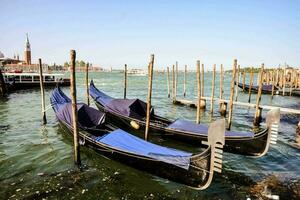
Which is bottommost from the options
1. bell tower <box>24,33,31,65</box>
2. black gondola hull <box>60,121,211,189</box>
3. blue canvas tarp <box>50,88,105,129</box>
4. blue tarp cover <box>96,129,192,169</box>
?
black gondola hull <box>60,121,211,189</box>

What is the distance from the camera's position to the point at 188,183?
5973 mm

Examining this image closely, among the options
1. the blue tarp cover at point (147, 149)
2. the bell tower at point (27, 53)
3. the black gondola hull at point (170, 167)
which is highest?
the bell tower at point (27, 53)

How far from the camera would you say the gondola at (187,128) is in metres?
7.25

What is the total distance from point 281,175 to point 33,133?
973 cm

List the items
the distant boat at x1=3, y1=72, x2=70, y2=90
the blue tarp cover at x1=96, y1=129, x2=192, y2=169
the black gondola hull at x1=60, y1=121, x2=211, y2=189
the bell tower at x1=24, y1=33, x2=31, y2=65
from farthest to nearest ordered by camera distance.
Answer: the bell tower at x1=24, y1=33, x2=31, y2=65, the distant boat at x1=3, y1=72, x2=70, y2=90, the blue tarp cover at x1=96, y1=129, x2=192, y2=169, the black gondola hull at x1=60, y1=121, x2=211, y2=189

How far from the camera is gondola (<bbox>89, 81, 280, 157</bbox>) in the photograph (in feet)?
23.8

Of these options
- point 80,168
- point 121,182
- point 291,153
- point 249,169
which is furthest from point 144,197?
point 291,153

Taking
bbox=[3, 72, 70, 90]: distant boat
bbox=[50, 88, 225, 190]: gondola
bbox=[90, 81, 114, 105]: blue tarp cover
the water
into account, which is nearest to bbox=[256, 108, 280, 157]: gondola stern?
the water

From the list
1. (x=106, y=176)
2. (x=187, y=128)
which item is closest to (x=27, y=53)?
(x=187, y=128)

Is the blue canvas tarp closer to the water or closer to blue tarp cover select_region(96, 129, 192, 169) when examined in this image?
the water

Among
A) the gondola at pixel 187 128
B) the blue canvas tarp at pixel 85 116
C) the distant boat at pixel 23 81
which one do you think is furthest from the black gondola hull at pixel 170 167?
the distant boat at pixel 23 81

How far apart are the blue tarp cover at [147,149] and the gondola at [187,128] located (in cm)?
95

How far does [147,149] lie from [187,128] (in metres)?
2.97

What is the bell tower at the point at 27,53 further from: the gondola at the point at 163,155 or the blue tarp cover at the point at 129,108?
the gondola at the point at 163,155
